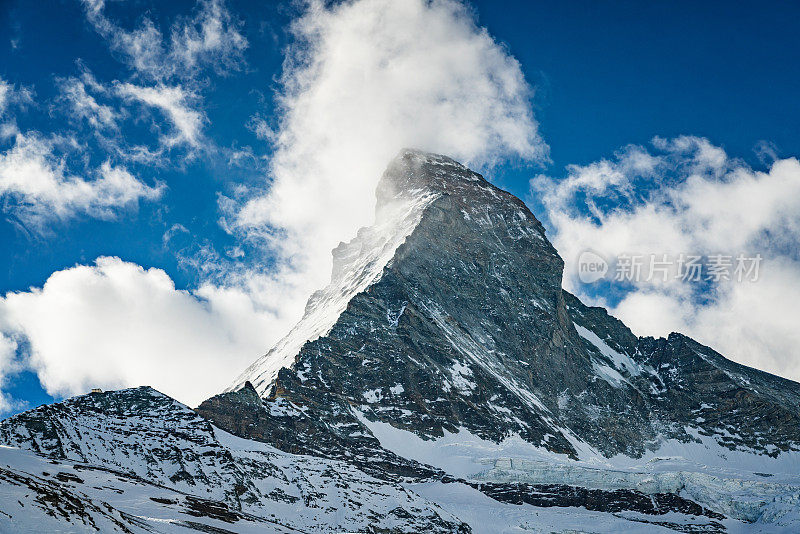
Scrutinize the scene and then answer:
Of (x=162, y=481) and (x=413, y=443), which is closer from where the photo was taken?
(x=162, y=481)

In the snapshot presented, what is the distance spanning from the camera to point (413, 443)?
132875 millimetres

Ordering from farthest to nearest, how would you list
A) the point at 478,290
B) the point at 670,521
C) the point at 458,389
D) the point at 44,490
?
the point at 478,290, the point at 458,389, the point at 670,521, the point at 44,490

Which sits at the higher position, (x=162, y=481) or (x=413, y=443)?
(x=413, y=443)

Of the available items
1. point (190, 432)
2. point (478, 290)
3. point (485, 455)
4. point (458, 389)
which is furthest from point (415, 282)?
point (190, 432)

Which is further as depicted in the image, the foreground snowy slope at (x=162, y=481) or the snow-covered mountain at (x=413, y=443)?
the snow-covered mountain at (x=413, y=443)

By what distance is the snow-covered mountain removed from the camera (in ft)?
170

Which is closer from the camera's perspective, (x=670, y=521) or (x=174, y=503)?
(x=174, y=503)

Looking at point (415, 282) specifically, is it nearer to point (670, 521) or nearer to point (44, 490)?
point (670, 521)

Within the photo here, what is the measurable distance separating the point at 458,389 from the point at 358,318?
31726 mm

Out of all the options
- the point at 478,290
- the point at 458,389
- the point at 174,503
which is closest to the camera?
the point at 174,503

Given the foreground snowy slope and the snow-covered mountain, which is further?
the snow-covered mountain

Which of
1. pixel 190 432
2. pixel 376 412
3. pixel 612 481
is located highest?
pixel 376 412

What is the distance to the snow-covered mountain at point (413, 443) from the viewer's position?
5175 centimetres

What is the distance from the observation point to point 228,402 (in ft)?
379
